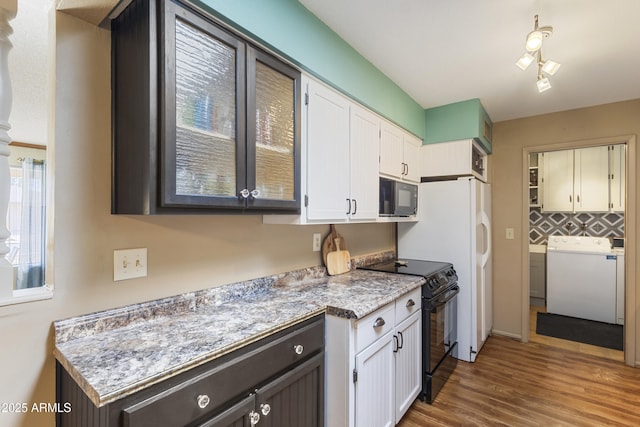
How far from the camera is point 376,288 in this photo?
185 centimetres

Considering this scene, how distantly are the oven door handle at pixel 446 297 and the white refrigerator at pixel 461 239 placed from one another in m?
0.13

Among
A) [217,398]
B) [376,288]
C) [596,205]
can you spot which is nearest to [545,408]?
[376,288]

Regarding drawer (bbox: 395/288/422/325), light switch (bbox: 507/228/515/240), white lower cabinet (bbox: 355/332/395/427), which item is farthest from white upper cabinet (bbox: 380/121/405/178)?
light switch (bbox: 507/228/515/240)

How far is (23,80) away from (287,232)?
1.45 metres

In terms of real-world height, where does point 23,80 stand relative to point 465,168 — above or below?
above

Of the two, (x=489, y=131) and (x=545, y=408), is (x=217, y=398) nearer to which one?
(x=545, y=408)

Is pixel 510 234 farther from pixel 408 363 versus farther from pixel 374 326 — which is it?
pixel 374 326

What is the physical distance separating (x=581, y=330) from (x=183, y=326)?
436cm

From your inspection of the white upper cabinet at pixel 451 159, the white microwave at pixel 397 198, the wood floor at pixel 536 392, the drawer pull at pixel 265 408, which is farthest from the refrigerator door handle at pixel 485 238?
the drawer pull at pixel 265 408

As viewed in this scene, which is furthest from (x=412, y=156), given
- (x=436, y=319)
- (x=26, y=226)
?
(x=26, y=226)

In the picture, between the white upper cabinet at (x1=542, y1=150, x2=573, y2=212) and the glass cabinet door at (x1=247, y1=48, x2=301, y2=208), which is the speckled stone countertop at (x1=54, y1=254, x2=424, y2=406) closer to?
the glass cabinet door at (x1=247, y1=48, x2=301, y2=208)

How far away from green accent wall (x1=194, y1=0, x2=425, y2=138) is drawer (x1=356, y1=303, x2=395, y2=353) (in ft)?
4.25

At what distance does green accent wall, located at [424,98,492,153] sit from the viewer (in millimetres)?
2740

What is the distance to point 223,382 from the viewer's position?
99cm
